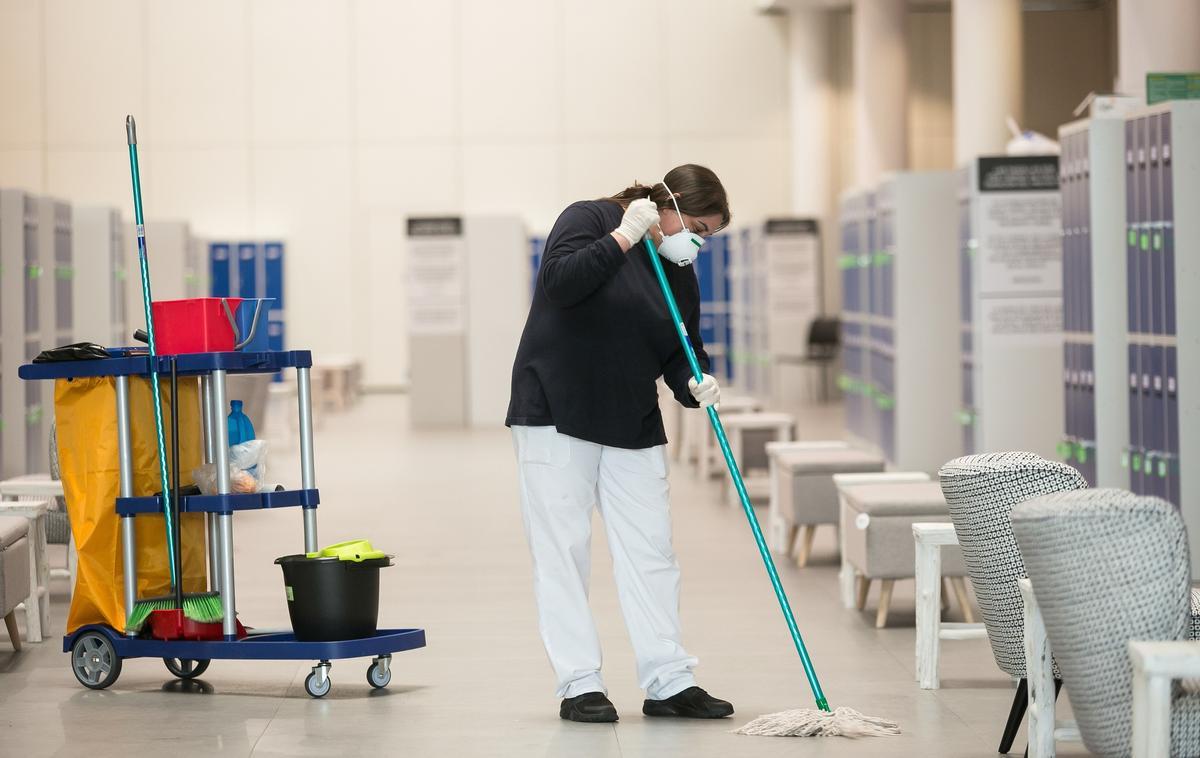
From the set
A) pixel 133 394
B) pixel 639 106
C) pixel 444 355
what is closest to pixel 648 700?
pixel 133 394

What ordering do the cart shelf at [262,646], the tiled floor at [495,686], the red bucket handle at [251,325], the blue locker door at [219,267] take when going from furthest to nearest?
the blue locker door at [219,267] → the red bucket handle at [251,325] → the cart shelf at [262,646] → the tiled floor at [495,686]

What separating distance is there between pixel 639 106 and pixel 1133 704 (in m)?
21.9

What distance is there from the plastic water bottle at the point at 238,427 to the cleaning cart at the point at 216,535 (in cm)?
9

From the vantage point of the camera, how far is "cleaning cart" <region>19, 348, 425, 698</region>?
4.81 meters

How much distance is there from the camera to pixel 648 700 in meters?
4.50

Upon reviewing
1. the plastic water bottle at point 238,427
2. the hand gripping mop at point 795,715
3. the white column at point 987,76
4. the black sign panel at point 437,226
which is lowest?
the hand gripping mop at point 795,715

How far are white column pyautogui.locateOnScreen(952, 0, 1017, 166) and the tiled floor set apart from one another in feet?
25.1

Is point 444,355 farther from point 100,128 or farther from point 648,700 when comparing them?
point 648,700

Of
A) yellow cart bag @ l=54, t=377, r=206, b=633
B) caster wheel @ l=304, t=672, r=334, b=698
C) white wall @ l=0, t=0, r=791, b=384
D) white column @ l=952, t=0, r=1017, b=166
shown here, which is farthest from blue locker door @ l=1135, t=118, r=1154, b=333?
white wall @ l=0, t=0, r=791, b=384

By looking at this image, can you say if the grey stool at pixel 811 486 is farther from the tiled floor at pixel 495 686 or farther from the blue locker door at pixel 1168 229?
the blue locker door at pixel 1168 229

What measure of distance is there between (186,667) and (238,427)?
30.5 inches

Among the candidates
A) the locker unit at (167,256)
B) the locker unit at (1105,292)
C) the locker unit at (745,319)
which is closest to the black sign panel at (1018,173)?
the locker unit at (1105,292)

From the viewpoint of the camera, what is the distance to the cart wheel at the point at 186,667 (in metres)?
5.02

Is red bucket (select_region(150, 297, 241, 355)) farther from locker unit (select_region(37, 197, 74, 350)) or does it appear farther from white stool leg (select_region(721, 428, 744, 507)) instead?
locker unit (select_region(37, 197, 74, 350))
